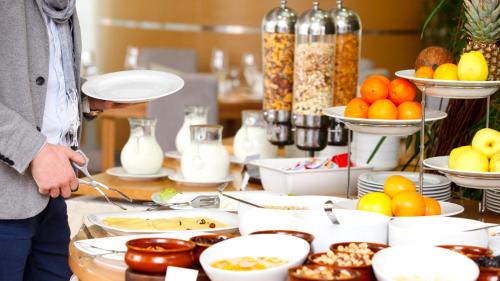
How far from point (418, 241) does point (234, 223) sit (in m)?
0.55

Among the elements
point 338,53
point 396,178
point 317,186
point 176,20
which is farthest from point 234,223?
point 176,20

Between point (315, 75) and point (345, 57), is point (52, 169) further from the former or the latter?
point (345, 57)

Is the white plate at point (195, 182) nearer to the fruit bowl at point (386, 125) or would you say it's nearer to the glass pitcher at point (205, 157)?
the glass pitcher at point (205, 157)

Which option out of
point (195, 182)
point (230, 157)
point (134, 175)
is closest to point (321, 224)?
point (195, 182)

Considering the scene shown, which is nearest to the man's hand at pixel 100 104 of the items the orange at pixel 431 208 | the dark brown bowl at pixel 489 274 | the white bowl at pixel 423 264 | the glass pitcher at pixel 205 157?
the glass pitcher at pixel 205 157

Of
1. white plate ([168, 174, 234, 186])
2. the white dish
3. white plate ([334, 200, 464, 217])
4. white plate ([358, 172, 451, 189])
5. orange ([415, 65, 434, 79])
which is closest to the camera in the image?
white plate ([334, 200, 464, 217])

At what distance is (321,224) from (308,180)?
886 mm

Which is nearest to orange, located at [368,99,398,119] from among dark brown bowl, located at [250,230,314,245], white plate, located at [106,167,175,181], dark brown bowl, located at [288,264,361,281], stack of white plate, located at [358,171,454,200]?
stack of white plate, located at [358,171,454,200]

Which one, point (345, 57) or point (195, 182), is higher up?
point (345, 57)

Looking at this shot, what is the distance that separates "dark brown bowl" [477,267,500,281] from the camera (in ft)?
5.49

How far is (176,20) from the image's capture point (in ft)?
27.0

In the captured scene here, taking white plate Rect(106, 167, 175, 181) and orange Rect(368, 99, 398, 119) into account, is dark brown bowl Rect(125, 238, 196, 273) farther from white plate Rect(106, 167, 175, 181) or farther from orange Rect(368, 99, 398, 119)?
white plate Rect(106, 167, 175, 181)

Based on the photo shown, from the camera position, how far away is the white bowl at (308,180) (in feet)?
9.26

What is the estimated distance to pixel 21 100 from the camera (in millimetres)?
2338
